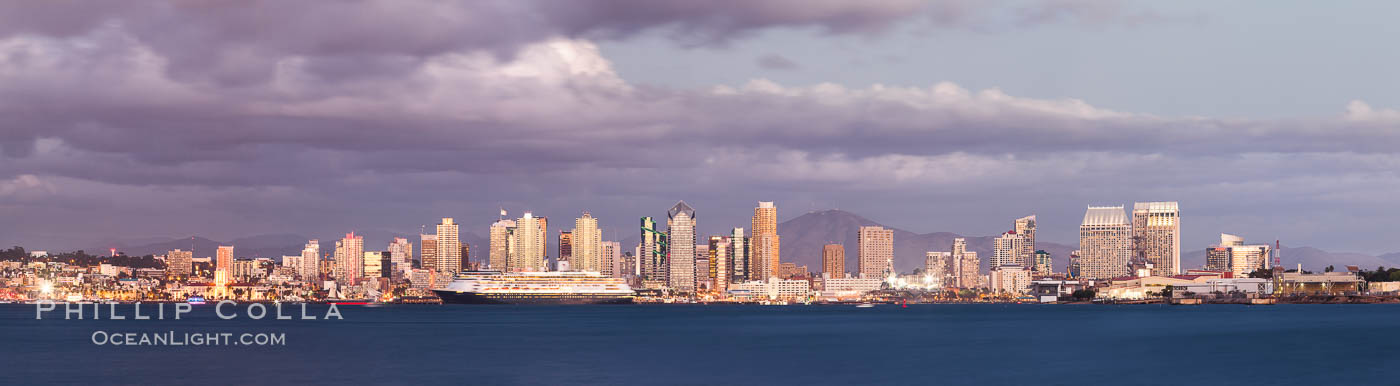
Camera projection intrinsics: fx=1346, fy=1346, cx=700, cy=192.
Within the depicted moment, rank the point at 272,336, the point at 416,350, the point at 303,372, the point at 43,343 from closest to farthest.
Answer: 1. the point at 303,372
2. the point at 416,350
3. the point at 43,343
4. the point at 272,336

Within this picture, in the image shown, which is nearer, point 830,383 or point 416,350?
point 830,383

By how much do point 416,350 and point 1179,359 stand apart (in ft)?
193

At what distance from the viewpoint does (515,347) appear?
11444 cm

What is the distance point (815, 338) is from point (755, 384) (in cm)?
6161

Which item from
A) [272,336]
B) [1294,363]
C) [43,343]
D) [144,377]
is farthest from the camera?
[272,336]

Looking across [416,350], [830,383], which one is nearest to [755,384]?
[830,383]

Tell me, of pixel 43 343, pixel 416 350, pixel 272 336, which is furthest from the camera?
pixel 272 336

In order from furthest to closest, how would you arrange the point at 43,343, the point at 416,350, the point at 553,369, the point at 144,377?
the point at 43,343
the point at 416,350
the point at 553,369
the point at 144,377

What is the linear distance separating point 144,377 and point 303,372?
927 cm

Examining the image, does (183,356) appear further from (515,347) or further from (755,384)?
(755,384)

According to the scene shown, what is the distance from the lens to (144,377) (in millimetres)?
76750

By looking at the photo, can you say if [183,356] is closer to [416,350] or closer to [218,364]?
[218,364]

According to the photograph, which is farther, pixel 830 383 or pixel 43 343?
pixel 43 343

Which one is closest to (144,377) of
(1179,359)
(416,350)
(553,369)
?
(553,369)
